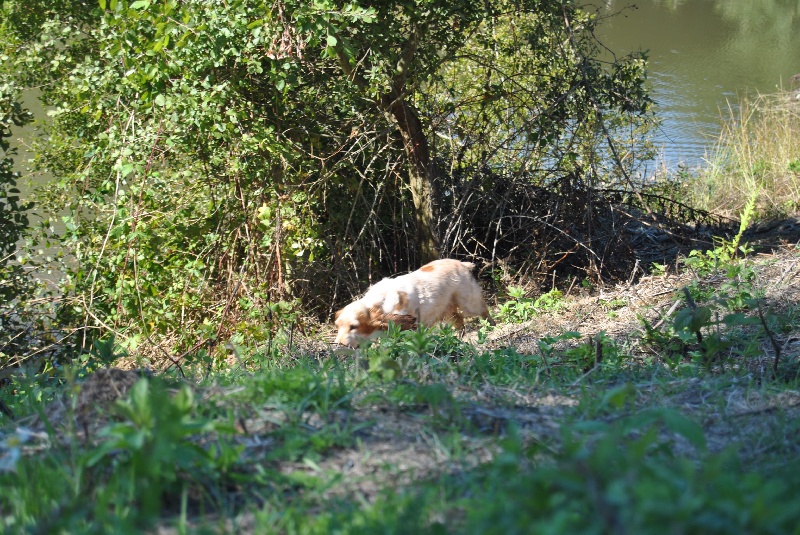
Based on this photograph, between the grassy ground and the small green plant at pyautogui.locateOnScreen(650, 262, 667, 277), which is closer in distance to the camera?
the grassy ground

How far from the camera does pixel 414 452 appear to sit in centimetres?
293

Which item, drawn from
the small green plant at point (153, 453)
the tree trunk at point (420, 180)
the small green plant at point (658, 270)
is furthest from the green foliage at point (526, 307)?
the small green plant at point (153, 453)

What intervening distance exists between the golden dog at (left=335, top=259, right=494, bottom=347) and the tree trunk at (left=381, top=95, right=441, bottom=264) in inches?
53.1

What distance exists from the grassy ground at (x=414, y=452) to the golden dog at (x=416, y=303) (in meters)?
2.46

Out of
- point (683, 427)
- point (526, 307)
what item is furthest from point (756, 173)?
point (683, 427)

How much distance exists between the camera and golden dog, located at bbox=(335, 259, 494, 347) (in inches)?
277

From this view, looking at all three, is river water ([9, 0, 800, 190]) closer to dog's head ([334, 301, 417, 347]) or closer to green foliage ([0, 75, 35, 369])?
green foliage ([0, 75, 35, 369])

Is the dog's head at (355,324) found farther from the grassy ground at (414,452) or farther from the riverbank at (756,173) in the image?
the riverbank at (756,173)

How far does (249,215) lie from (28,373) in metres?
3.92

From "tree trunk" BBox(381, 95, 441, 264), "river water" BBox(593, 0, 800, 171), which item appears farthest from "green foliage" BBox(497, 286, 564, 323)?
"river water" BBox(593, 0, 800, 171)

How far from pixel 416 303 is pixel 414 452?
14.7 ft

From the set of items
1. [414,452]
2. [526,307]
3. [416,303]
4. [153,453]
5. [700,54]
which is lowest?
[526,307]

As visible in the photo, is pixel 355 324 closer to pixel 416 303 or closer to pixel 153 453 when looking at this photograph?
pixel 416 303

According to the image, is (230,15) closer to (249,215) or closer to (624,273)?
(249,215)
